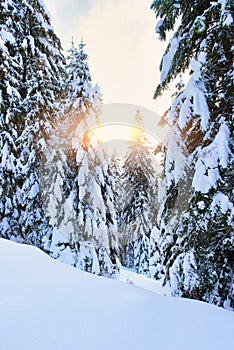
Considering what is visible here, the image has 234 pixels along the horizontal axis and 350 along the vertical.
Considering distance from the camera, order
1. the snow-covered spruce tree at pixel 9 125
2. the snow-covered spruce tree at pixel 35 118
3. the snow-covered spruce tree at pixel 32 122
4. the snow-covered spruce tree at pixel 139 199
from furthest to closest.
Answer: the snow-covered spruce tree at pixel 139 199 → the snow-covered spruce tree at pixel 35 118 → the snow-covered spruce tree at pixel 32 122 → the snow-covered spruce tree at pixel 9 125

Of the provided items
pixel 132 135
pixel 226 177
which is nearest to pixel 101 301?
pixel 226 177

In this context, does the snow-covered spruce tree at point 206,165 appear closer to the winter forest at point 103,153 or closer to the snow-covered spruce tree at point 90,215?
the winter forest at point 103,153

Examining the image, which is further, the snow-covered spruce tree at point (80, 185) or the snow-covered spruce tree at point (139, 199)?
the snow-covered spruce tree at point (139, 199)

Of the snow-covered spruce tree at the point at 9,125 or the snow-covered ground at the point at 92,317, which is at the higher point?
the snow-covered spruce tree at the point at 9,125

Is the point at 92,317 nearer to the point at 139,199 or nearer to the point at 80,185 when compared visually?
the point at 80,185

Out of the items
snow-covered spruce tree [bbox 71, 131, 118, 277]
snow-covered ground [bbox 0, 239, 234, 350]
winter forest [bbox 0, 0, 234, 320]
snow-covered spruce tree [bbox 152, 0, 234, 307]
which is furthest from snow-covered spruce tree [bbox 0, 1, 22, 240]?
snow-covered ground [bbox 0, 239, 234, 350]

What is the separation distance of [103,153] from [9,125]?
427 cm

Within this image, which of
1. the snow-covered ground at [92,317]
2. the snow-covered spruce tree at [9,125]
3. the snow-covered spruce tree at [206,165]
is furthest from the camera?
the snow-covered spruce tree at [9,125]

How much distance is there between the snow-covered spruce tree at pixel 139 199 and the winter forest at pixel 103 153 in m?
3.46

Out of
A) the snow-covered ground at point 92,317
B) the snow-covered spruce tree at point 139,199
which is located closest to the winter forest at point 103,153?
the snow-covered ground at point 92,317

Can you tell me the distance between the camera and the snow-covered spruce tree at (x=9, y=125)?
922 cm

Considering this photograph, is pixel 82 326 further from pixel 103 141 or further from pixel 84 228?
pixel 103 141

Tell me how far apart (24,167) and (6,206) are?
2021mm

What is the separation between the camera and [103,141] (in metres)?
12.5
